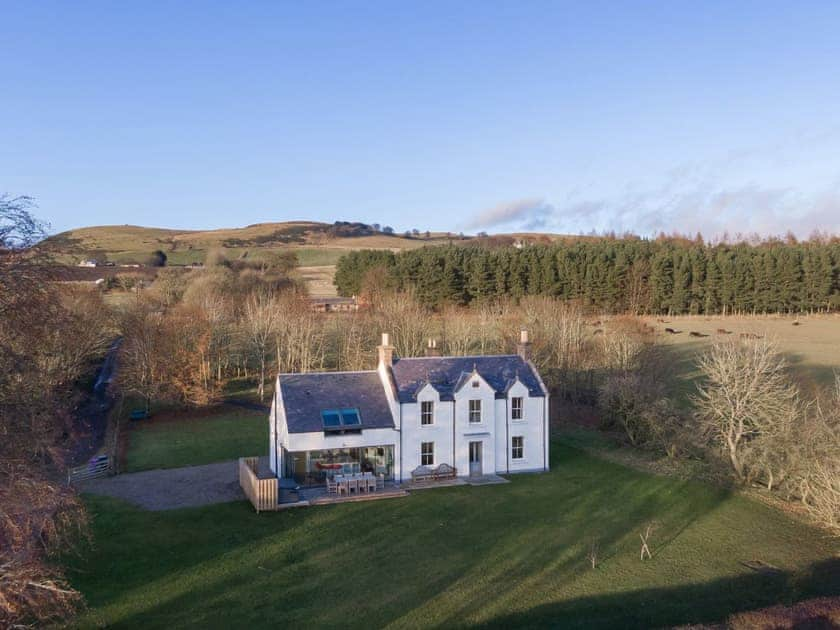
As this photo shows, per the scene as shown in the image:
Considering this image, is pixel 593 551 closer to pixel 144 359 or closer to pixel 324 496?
pixel 324 496

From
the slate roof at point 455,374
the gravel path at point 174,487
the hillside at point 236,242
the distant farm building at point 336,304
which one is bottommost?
the gravel path at point 174,487

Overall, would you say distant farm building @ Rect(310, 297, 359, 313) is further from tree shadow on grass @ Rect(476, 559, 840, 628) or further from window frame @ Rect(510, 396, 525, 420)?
tree shadow on grass @ Rect(476, 559, 840, 628)

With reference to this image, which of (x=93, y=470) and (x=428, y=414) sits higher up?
(x=428, y=414)

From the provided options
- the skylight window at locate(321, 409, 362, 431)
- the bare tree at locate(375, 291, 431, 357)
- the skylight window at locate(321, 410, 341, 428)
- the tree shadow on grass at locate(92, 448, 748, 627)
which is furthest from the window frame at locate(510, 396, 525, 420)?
the bare tree at locate(375, 291, 431, 357)

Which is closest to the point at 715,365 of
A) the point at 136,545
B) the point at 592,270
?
the point at 136,545

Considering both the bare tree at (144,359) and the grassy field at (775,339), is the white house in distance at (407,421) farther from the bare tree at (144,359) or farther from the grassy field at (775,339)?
the bare tree at (144,359)

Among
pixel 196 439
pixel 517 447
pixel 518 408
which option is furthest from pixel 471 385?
pixel 196 439

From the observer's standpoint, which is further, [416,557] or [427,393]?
[427,393]

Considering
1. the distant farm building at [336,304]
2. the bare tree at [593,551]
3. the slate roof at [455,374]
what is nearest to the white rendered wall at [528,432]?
the slate roof at [455,374]
